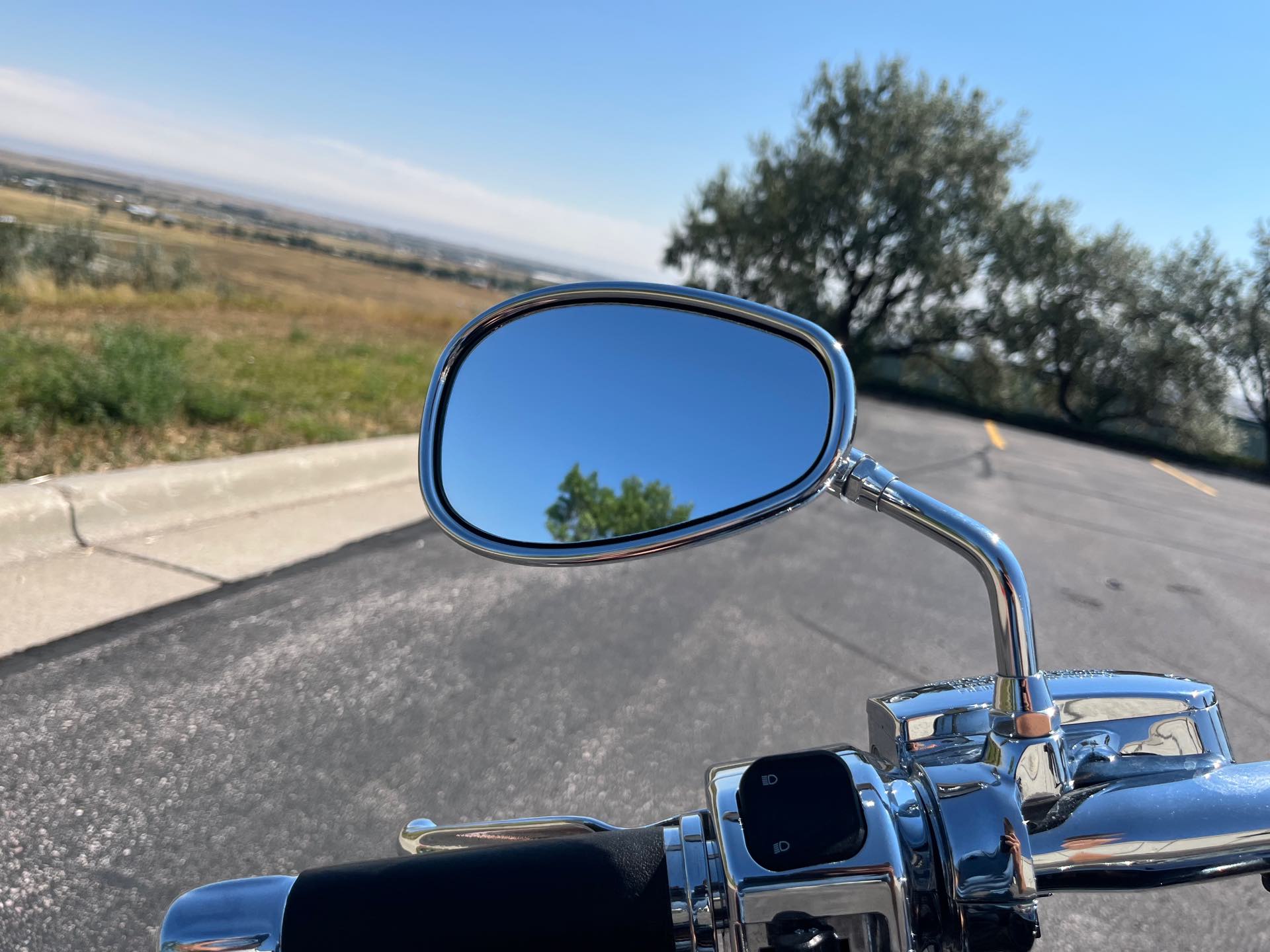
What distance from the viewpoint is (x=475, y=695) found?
11.8 feet

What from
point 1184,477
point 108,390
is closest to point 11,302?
point 108,390

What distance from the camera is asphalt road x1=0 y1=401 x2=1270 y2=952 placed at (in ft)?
8.43

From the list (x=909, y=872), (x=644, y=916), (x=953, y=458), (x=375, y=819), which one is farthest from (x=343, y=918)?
(x=953, y=458)

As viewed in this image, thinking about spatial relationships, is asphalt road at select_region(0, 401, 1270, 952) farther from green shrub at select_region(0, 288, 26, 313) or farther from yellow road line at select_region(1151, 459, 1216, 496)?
yellow road line at select_region(1151, 459, 1216, 496)

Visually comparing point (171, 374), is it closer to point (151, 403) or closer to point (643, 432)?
point (151, 403)

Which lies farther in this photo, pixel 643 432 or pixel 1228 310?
pixel 1228 310

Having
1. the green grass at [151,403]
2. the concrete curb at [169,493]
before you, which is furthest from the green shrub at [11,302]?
the concrete curb at [169,493]

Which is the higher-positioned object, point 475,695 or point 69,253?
point 69,253

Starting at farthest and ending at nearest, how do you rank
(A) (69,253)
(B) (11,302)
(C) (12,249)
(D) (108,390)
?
(A) (69,253)
(C) (12,249)
(B) (11,302)
(D) (108,390)

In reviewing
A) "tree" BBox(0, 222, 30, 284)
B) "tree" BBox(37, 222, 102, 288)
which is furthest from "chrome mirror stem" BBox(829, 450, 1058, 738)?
"tree" BBox(37, 222, 102, 288)

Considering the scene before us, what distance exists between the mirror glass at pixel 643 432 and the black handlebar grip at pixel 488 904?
1.51 feet

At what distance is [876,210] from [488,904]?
30819mm

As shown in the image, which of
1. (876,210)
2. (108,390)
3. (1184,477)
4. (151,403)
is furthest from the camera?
(876,210)

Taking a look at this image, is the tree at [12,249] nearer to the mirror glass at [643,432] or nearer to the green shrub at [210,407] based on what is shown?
the green shrub at [210,407]
